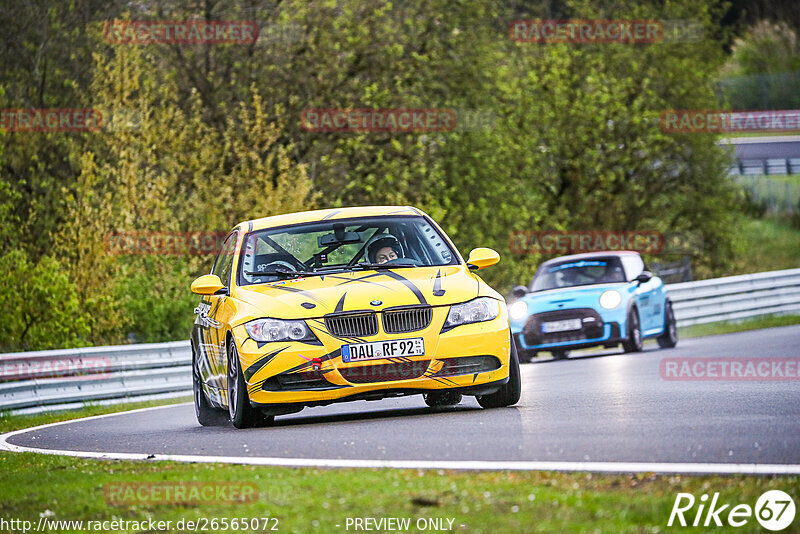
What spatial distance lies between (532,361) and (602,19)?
19.8m

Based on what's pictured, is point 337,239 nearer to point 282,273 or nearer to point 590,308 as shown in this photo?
point 282,273

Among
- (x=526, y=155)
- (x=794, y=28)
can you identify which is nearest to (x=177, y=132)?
(x=526, y=155)

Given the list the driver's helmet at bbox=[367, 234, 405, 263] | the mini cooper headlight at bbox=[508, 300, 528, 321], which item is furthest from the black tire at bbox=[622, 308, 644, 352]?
the driver's helmet at bbox=[367, 234, 405, 263]

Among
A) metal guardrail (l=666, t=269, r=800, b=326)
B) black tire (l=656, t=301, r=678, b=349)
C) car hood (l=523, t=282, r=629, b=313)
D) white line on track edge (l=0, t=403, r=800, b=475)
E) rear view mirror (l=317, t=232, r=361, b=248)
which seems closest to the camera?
white line on track edge (l=0, t=403, r=800, b=475)

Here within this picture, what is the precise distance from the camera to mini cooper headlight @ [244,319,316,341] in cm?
1099

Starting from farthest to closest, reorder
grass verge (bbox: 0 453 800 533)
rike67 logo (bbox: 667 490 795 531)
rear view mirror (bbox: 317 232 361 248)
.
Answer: rear view mirror (bbox: 317 232 361 248) < grass verge (bbox: 0 453 800 533) < rike67 logo (bbox: 667 490 795 531)

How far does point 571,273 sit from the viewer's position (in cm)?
2264

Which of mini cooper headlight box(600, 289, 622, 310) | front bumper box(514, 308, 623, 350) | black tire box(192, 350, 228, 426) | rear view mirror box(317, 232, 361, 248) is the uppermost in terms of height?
rear view mirror box(317, 232, 361, 248)

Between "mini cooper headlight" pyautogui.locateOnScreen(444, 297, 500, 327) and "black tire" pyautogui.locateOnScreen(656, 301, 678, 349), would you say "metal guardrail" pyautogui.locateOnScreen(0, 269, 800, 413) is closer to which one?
"black tire" pyautogui.locateOnScreen(656, 301, 678, 349)

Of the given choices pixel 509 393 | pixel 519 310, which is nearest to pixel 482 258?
pixel 509 393

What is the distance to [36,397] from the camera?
59.9ft

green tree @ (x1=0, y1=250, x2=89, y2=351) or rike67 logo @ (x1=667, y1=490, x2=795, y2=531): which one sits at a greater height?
rike67 logo @ (x1=667, y1=490, x2=795, y2=531)

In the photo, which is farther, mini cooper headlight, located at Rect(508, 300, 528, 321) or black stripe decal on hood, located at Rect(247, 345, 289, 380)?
mini cooper headlight, located at Rect(508, 300, 528, 321)

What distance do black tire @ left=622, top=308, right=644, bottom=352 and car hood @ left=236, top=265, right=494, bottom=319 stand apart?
33.1 feet
